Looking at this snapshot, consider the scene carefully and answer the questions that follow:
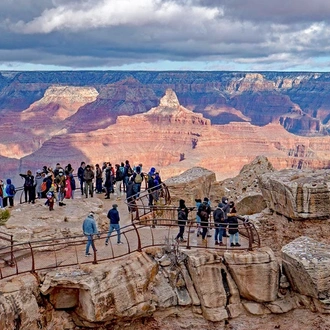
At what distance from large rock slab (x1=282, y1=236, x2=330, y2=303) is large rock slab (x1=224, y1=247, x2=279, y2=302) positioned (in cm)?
43

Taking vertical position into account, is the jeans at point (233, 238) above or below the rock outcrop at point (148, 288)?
above

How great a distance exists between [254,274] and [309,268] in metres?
1.43

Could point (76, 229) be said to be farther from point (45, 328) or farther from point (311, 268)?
point (311, 268)

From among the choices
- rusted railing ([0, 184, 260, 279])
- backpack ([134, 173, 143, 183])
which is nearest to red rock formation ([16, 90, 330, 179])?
backpack ([134, 173, 143, 183])

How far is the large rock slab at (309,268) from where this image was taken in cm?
1456

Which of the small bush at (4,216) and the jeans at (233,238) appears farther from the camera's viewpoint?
the small bush at (4,216)

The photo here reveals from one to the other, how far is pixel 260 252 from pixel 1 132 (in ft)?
431

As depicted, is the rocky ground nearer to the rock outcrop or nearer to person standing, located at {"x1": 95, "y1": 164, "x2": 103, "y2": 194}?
the rock outcrop

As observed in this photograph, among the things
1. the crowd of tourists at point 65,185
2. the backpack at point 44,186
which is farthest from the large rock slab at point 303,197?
the backpack at point 44,186

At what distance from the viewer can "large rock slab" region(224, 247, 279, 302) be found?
1509cm

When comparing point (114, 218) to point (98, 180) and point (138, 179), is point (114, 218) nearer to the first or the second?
point (138, 179)

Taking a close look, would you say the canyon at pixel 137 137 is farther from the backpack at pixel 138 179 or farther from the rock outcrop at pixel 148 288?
the rock outcrop at pixel 148 288

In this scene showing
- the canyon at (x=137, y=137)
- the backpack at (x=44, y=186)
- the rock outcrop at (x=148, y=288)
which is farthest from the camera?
the canyon at (x=137, y=137)

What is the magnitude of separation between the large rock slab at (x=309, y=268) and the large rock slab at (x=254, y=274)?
435mm
